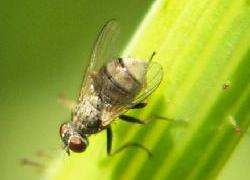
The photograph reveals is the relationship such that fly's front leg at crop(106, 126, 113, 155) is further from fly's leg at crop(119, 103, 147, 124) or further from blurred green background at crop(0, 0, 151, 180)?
blurred green background at crop(0, 0, 151, 180)

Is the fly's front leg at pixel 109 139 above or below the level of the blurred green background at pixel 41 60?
below

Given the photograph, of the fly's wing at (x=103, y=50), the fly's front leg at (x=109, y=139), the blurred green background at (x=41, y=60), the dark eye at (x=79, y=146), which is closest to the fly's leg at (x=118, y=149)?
the fly's front leg at (x=109, y=139)

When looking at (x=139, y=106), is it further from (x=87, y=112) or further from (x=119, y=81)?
(x=87, y=112)

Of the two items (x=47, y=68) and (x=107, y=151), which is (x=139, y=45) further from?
(x=47, y=68)

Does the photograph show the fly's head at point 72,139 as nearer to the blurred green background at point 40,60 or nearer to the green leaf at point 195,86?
the green leaf at point 195,86

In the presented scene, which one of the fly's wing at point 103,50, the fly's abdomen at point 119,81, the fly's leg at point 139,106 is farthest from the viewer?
the fly's wing at point 103,50

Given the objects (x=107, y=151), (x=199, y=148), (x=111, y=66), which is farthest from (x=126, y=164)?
(x=111, y=66)
